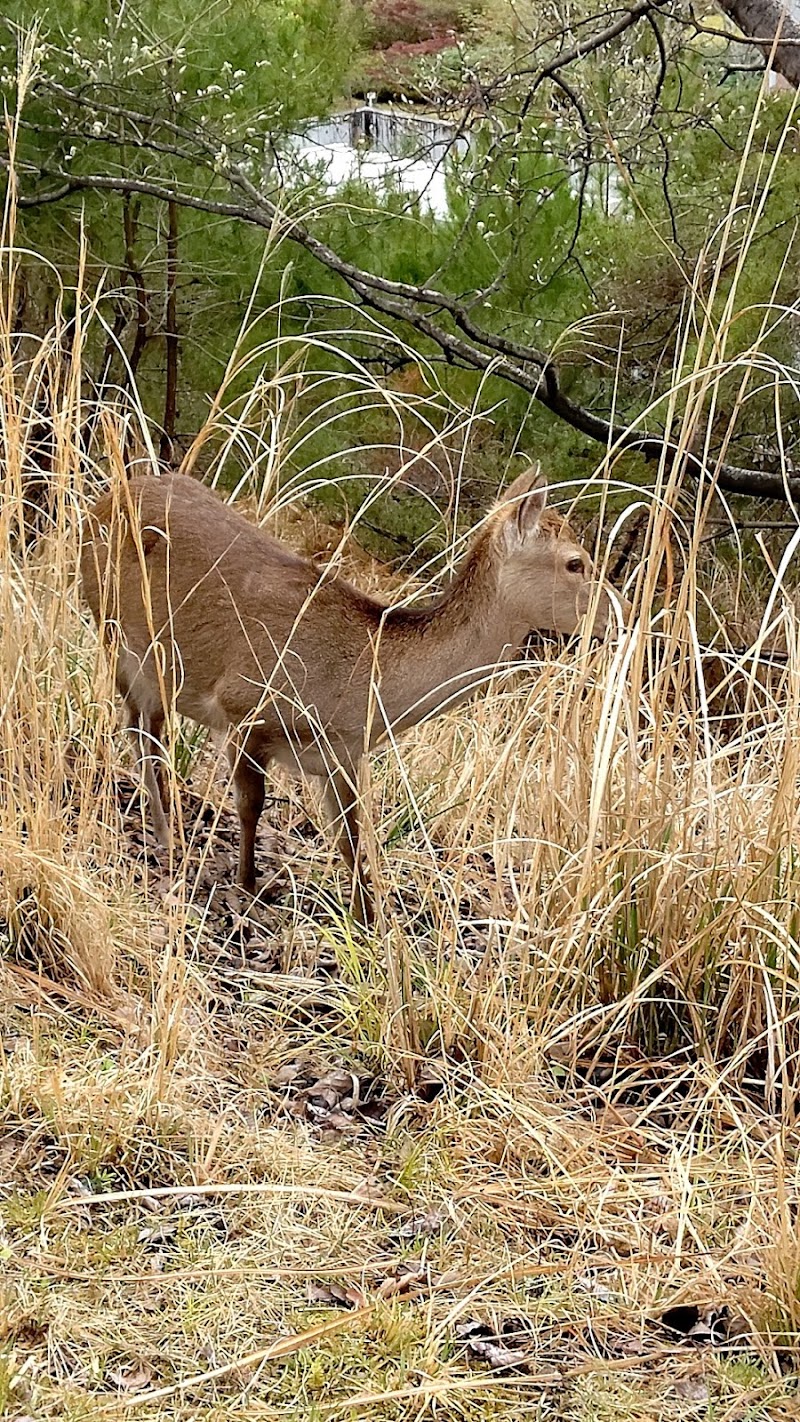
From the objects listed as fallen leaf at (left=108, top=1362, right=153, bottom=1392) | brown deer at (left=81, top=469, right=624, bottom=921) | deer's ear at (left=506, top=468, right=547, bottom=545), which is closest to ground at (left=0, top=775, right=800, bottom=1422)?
fallen leaf at (left=108, top=1362, right=153, bottom=1392)

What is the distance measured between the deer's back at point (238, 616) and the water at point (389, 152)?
1970 mm

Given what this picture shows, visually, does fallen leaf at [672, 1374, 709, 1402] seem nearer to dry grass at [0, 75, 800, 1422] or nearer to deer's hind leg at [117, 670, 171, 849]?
dry grass at [0, 75, 800, 1422]

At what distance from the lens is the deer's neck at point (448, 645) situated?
4125 mm

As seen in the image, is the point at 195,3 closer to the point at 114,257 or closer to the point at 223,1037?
the point at 114,257

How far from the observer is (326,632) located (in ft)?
13.7

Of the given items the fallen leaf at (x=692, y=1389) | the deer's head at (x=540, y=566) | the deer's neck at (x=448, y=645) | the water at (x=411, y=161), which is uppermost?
the water at (x=411, y=161)

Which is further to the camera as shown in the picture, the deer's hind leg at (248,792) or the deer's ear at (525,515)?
→ the deer's hind leg at (248,792)

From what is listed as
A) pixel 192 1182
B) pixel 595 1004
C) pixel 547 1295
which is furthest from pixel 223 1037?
pixel 547 1295

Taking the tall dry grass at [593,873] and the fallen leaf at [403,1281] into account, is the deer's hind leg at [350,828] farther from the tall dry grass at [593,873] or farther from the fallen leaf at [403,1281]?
the fallen leaf at [403,1281]

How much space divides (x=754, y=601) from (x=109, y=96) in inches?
139

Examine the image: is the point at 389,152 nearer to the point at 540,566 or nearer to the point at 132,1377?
the point at 540,566

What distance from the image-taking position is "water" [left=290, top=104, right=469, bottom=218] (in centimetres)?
655

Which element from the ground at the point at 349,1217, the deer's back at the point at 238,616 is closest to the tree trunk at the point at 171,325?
the deer's back at the point at 238,616

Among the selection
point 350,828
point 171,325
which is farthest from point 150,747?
point 171,325
